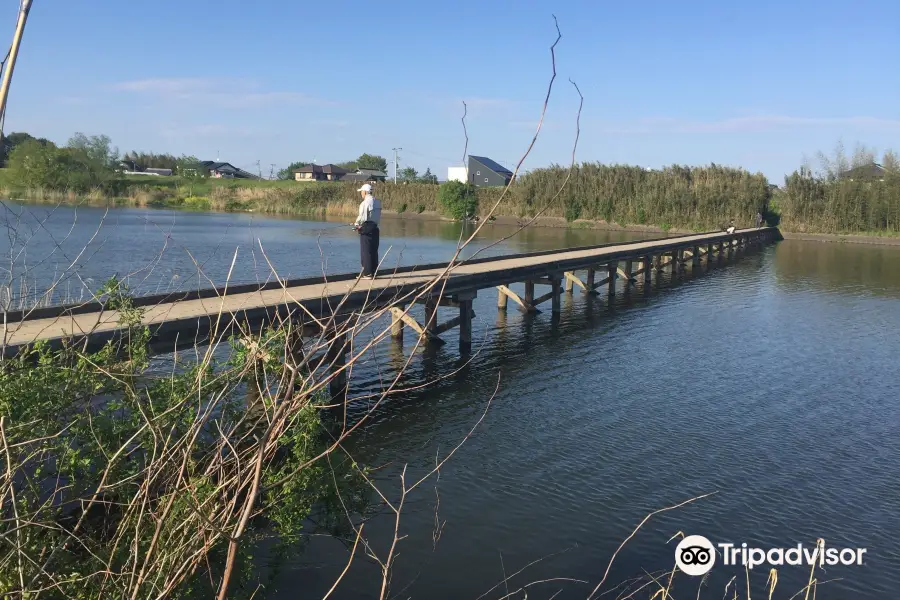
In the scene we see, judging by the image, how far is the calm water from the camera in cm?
650

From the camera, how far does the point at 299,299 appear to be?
9.95 metres

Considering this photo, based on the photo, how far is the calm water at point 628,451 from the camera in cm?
650

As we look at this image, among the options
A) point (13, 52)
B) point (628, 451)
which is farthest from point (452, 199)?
point (13, 52)

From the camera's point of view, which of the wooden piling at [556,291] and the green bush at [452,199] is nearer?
the wooden piling at [556,291]

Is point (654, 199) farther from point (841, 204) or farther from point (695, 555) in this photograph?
point (695, 555)

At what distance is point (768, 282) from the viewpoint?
27.0 meters

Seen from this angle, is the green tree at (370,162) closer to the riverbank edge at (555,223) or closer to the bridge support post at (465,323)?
the riverbank edge at (555,223)

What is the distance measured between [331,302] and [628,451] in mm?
4282

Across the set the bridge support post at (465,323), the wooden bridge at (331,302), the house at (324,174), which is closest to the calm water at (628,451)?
the bridge support post at (465,323)

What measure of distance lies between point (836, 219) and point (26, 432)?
175ft

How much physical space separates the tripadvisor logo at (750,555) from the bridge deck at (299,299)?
3597 mm

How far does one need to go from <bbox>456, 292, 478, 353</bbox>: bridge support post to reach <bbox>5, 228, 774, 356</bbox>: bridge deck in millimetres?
192

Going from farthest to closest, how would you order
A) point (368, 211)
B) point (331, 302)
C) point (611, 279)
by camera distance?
1. point (611, 279)
2. point (368, 211)
3. point (331, 302)

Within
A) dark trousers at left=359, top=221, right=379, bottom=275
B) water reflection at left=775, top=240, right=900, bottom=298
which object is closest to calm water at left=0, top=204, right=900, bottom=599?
dark trousers at left=359, top=221, right=379, bottom=275
